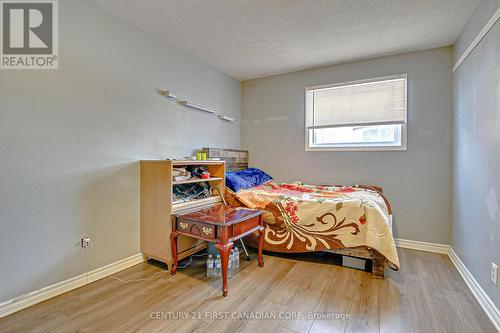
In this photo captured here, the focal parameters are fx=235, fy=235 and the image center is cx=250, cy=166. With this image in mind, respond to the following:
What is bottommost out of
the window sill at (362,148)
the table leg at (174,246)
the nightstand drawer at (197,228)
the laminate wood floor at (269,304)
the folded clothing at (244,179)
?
the laminate wood floor at (269,304)

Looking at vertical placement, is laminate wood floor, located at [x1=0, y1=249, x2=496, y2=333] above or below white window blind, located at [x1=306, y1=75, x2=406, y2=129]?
below

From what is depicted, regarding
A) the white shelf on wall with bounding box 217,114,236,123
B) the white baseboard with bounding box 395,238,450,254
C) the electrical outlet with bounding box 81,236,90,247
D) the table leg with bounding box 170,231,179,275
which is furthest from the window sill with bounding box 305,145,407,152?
the electrical outlet with bounding box 81,236,90,247

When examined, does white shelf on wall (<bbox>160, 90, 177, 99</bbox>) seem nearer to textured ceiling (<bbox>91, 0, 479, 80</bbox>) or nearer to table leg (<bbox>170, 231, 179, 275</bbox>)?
textured ceiling (<bbox>91, 0, 479, 80</bbox>)

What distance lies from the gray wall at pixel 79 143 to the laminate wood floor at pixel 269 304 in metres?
0.37

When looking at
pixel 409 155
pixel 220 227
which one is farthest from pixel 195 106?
pixel 409 155

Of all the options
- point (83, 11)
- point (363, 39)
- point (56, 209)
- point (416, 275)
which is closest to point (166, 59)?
point (83, 11)

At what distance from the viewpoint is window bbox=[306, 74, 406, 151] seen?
3.11m

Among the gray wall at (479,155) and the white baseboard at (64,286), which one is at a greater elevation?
the gray wall at (479,155)

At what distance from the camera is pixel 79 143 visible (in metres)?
2.02

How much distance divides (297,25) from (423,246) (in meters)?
3.03

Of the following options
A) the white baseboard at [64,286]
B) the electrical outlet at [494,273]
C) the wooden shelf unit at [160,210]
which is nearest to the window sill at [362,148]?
the electrical outlet at [494,273]

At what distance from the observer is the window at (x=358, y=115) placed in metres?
3.11

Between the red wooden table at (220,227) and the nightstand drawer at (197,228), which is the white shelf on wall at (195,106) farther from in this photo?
the nightstand drawer at (197,228)

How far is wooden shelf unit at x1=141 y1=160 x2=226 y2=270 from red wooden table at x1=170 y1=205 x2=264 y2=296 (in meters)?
0.10
